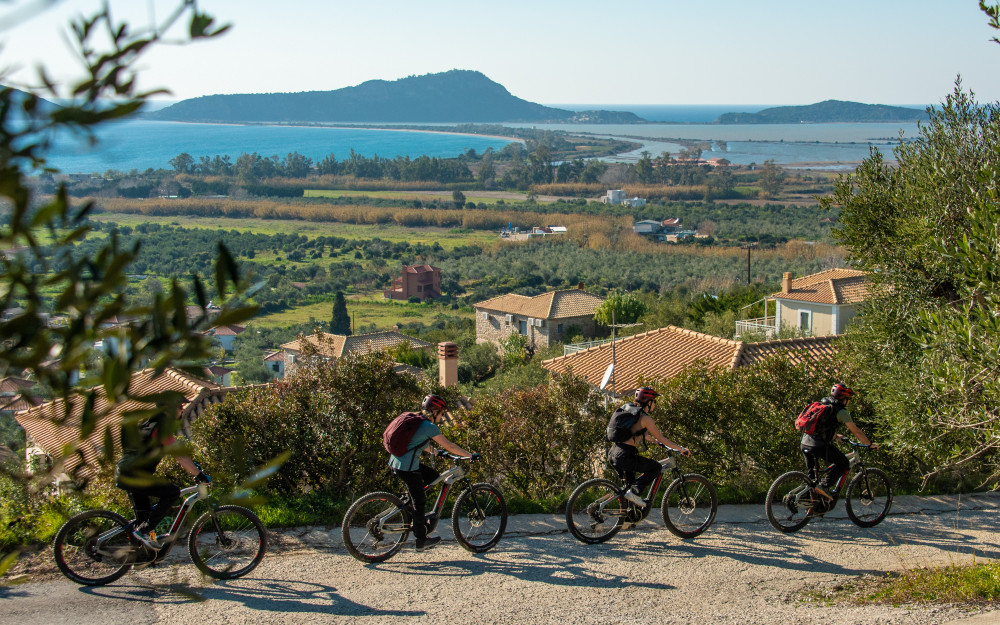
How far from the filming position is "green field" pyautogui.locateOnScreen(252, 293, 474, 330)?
Answer: 57.1m

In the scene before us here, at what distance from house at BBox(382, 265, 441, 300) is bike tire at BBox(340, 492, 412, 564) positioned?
2357 inches

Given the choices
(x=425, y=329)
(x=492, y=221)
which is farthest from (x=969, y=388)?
(x=492, y=221)

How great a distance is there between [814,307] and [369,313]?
37.1m

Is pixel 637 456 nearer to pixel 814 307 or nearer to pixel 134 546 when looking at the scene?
pixel 134 546

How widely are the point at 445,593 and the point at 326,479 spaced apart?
2.06 metres

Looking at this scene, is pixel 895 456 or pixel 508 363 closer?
pixel 895 456

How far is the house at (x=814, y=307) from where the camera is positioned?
2862 centimetres

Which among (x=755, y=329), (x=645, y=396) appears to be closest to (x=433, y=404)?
(x=645, y=396)

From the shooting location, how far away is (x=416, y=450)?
5.48 metres

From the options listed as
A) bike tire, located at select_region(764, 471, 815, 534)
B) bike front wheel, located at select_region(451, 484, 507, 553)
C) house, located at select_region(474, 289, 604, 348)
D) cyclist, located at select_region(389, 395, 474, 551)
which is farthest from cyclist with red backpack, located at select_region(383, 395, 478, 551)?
house, located at select_region(474, 289, 604, 348)

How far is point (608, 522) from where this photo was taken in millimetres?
6039

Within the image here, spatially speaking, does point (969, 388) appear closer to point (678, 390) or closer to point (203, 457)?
point (678, 390)

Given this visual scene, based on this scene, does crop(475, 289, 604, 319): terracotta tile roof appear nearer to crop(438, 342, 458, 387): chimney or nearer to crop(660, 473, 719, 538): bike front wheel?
crop(438, 342, 458, 387): chimney

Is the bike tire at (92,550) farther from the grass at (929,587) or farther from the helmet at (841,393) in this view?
the helmet at (841,393)
